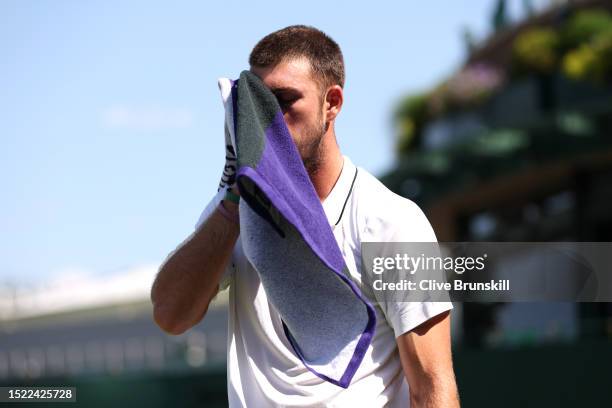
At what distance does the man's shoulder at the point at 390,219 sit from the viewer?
2822 mm

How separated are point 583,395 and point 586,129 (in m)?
5.76

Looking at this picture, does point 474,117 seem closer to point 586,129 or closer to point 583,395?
point 586,129

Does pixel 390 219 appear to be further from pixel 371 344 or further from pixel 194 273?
pixel 194 273

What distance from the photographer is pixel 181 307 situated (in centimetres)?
294

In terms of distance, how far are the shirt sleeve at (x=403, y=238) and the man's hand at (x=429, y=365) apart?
0.10 ft

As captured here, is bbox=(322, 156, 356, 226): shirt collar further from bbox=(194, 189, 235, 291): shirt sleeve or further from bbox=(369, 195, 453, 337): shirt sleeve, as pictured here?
bbox=(194, 189, 235, 291): shirt sleeve

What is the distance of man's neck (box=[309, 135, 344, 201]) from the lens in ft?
9.92

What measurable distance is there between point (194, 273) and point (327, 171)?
51 cm

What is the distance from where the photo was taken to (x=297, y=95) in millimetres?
2830

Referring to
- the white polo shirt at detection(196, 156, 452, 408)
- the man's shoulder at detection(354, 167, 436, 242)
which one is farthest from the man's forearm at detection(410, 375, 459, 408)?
the man's shoulder at detection(354, 167, 436, 242)

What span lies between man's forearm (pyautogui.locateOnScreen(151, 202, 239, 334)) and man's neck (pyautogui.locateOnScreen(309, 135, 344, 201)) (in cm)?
31

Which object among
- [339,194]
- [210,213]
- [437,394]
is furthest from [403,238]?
[210,213]

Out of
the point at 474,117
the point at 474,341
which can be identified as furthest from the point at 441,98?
the point at 474,341

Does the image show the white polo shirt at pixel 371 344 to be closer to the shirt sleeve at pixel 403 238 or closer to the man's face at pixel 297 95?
the shirt sleeve at pixel 403 238
